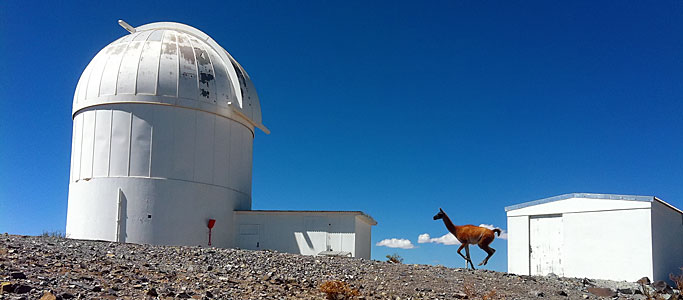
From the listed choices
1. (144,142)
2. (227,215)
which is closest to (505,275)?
(227,215)

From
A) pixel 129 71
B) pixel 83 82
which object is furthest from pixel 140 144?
pixel 83 82

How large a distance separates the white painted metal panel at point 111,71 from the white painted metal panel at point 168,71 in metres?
1.58

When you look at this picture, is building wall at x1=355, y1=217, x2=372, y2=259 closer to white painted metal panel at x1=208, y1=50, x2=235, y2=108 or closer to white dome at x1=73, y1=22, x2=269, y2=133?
white dome at x1=73, y1=22, x2=269, y2=133

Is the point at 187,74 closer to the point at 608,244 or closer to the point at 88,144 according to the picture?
the point at 88,144

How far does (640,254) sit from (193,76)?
16.0 m

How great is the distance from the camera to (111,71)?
2173 cm

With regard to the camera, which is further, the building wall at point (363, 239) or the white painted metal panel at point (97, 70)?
the white painted metal panel at point (97, 70)

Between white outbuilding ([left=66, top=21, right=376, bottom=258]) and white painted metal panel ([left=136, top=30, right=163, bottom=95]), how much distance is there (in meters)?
0.04

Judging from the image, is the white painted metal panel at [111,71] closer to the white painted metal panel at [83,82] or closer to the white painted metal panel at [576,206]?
the white painted metal panel at [83,82]

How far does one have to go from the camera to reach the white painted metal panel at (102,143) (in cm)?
2098

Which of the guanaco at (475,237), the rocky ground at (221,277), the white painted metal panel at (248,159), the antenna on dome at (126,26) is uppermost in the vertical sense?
the antenna on dome at (126,26)

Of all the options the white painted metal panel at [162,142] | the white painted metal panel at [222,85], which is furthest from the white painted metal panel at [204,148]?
the white painted metal panel at [162,142]

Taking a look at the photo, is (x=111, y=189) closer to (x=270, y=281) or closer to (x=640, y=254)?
(x=270, y=281)

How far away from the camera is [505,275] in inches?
589
